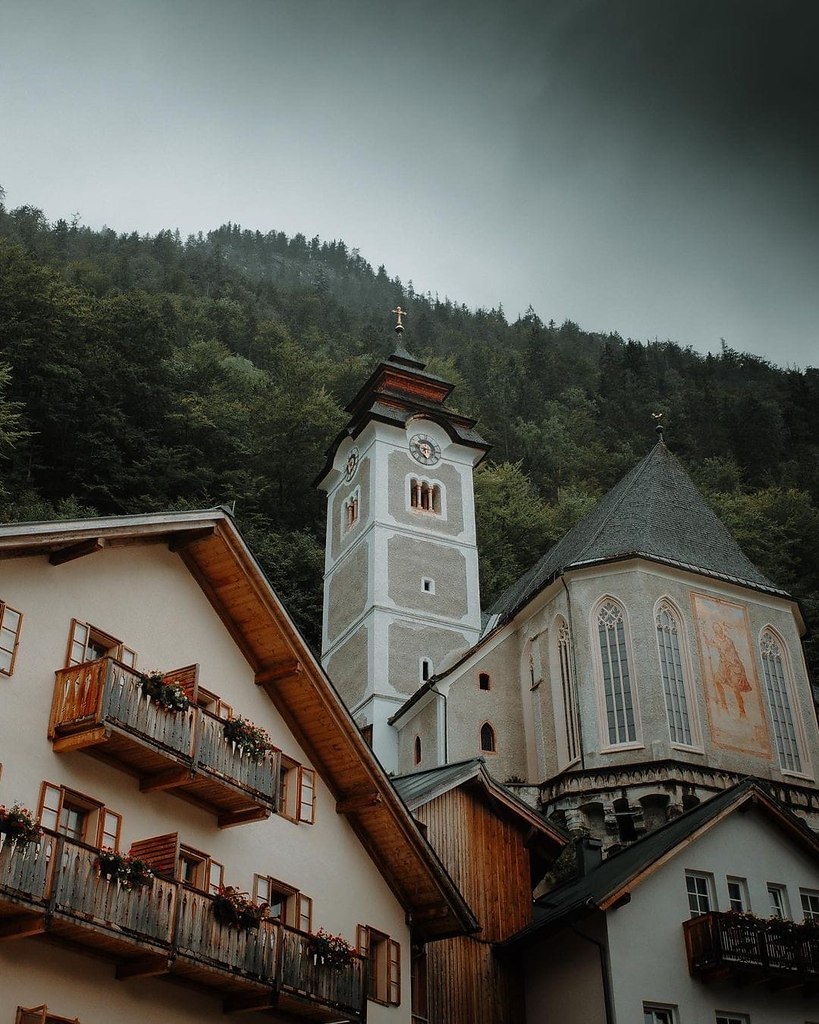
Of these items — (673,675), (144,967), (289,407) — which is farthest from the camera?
(289,407)

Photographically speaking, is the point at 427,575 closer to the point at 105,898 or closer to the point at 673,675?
the point at 673,675


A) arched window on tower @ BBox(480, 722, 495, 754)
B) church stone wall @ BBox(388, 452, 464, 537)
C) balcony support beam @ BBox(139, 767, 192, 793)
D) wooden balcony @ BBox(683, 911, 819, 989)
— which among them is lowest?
wooden balcony @ BBox(683, 911, 819, 989)

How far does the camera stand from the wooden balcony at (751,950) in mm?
18219

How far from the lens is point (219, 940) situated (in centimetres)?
1417

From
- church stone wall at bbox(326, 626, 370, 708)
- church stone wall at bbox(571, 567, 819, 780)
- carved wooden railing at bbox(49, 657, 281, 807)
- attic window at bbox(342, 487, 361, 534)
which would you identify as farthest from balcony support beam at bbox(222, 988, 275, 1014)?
attic window at bbox(342, 487, 361, 534)

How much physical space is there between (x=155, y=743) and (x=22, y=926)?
2.71 meters

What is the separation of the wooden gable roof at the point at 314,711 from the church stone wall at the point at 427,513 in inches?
979

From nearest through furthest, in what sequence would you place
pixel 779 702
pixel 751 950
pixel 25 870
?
pixel 25 870, pixel 751 950, pixel 779 702

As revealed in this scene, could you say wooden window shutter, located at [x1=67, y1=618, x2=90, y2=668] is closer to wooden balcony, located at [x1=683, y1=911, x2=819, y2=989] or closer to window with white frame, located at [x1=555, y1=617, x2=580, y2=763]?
wooden balcony, located at [x1=683, y1=911, x2=819, y2=989]

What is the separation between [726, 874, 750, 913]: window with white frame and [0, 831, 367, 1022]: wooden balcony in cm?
677

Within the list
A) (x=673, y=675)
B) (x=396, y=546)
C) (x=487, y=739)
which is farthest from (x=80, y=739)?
(x=396, y=546)

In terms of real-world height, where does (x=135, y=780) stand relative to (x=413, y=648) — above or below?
below

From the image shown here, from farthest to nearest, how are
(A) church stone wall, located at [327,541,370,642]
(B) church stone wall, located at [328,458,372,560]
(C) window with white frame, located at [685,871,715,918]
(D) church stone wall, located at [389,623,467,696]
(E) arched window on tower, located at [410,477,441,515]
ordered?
(E) arched window on tower, located at [410,477,441,515] < (B) church stone wall, located at [328,458,372,560] < (A) church stone wall, located at [327,541,370,642] < (D) church stone wall, located at [389,623,467,696] < (C) window with white frame, located at [685,871,715,918]

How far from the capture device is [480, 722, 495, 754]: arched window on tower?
3475 centimetres
